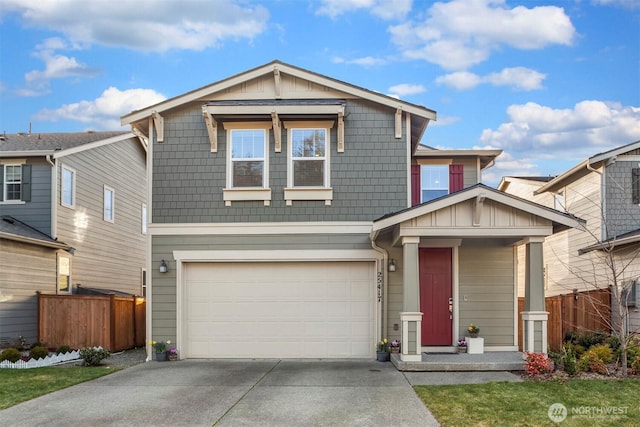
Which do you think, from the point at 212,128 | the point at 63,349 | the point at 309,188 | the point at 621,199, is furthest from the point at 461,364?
the point at 63,349

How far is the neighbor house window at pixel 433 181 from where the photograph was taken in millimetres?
13578

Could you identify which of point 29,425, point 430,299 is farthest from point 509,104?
point 29,425

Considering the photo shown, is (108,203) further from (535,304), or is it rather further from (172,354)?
(535,304)

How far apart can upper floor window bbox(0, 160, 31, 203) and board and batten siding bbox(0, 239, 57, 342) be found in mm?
1706

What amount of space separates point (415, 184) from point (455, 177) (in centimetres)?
95

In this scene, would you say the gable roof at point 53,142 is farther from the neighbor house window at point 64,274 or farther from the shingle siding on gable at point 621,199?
the shingle siding on gable at point 621,199

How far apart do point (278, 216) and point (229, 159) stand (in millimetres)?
1625

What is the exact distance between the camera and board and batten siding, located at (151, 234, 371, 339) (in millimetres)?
12500

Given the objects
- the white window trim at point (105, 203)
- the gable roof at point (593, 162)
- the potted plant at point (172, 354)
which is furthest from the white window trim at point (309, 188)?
the white window trim at point (105, 203)

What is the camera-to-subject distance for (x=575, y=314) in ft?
49.8

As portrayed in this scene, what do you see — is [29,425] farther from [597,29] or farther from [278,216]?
[597,29]

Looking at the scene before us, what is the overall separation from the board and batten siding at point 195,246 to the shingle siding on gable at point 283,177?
0.39m

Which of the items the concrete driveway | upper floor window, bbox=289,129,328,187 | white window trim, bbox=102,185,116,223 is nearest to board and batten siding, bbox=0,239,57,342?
white window trim, bbox=102,185,116,223

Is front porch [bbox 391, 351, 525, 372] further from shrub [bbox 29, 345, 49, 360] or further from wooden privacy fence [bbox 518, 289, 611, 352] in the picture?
shrub [bbox 29, 345, 49, 360]
